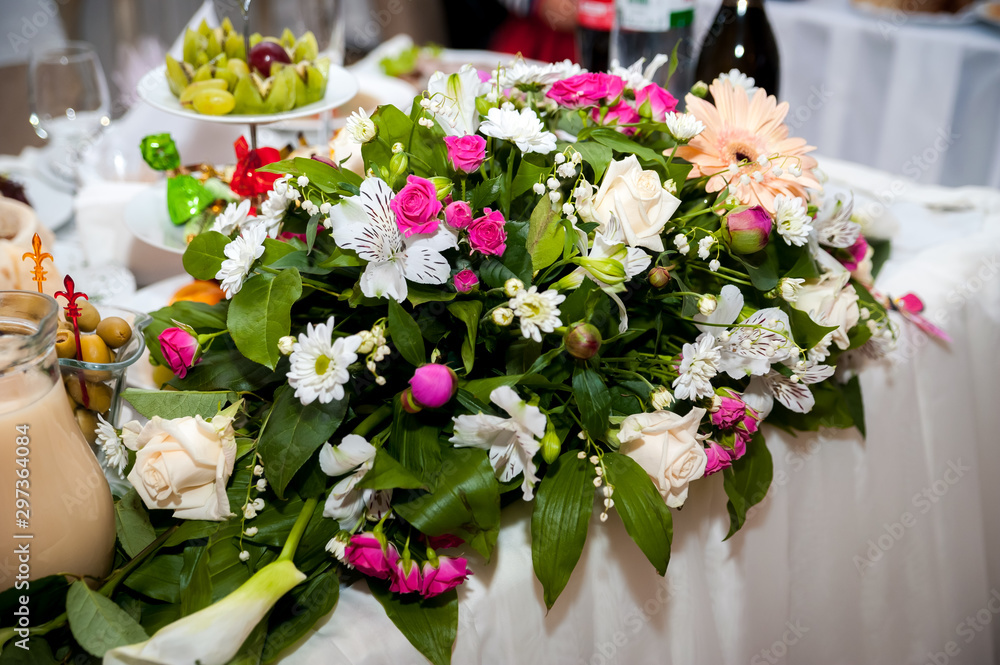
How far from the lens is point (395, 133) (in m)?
0.59

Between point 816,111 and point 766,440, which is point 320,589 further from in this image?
point 816,111

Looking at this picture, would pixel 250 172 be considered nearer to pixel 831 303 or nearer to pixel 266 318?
pixel 266 318

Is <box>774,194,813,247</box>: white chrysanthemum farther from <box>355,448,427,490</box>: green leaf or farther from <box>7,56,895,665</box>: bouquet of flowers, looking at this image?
<box>355,448,427,490</box>: green leaf

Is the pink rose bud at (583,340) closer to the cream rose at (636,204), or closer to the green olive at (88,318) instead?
the cream rose at (636,204)

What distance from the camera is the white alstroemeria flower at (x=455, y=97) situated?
56 cm

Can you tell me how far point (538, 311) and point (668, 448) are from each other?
5.5 inches

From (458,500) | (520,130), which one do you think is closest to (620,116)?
(520,130)

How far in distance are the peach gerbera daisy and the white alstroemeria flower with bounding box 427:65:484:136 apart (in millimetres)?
190

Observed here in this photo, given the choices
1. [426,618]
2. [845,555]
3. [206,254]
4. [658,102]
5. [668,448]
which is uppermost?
[658,102]

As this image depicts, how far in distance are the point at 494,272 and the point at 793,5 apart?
1839 mm

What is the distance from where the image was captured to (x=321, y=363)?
0.47 meters

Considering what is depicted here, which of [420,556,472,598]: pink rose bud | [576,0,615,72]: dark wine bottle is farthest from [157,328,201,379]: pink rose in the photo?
[576,0,615,72]: dark wine bottle

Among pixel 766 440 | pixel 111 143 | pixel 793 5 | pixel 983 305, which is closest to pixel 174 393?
pixel 766 440

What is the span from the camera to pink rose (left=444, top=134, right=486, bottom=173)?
530mm
